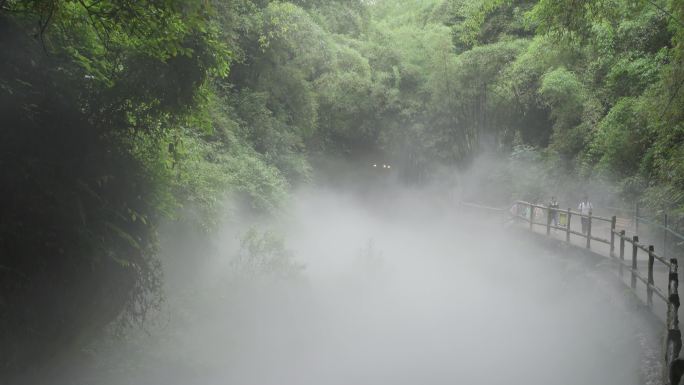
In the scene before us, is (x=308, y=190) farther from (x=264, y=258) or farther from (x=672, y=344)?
(x=672, y=344)

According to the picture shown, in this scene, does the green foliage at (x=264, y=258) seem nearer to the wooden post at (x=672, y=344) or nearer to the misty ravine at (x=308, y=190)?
the misty ravine at (x=308, y=190)

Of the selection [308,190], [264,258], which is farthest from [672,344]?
[308,190]

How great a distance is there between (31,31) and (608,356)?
7919 mm

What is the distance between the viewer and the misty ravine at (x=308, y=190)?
6.07 meters

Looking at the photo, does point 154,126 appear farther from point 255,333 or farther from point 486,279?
point 486,279

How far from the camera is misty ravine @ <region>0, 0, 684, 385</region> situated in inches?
239

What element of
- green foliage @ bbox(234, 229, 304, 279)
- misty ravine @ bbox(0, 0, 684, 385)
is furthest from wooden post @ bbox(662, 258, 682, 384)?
green foliage @ bbox(234, 229, 304, 279)

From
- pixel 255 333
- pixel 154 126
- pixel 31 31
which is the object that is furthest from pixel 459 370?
pixel 31 31

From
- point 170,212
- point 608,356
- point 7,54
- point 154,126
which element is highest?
point 7,54

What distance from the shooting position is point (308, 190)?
2266cm

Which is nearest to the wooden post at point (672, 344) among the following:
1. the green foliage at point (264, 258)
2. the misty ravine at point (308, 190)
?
the misty ravine at point (308, 190)

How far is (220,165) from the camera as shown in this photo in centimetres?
1426

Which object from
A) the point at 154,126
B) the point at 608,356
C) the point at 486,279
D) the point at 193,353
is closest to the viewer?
the point at 154,126

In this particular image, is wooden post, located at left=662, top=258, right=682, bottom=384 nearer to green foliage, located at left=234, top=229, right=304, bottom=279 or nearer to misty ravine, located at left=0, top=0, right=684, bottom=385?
misty ravine, located at left=0, top=0, right=684, bottom=385
